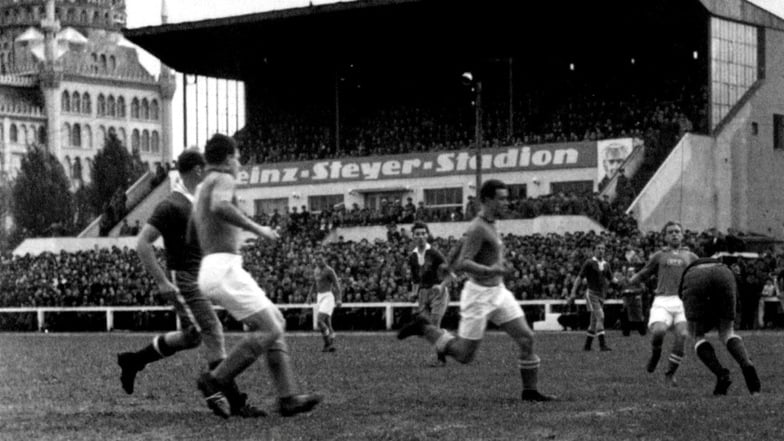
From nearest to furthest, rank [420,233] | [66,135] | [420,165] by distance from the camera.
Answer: [420,233]
[420,165]
[66,135]

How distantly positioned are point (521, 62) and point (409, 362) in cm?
4612

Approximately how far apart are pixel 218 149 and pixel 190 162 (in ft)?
3.06

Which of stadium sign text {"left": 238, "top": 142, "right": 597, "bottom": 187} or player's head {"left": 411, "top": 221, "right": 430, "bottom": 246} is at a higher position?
stadium sign text {"left": 238, "top": 142, "right": 597, "bottom": 187}

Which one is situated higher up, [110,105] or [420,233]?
[110,105]

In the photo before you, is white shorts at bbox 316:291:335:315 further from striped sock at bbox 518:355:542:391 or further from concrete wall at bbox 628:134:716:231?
concrete wall at bbox 628:134:716:231

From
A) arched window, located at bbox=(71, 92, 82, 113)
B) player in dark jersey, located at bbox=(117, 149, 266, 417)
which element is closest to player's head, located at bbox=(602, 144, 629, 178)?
player in dark jersey, located at bbox=(117, 149, 266, 417)

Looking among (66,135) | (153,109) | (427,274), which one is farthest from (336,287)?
(153,109)

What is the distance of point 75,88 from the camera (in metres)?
163

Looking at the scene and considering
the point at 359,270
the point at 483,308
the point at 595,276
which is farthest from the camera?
the point at 359,270

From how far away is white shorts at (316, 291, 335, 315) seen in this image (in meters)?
29.8

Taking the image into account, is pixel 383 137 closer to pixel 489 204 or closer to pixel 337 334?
pixel 337 334

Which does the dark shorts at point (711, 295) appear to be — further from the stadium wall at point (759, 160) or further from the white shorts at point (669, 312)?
the stadium wall at point (759, 160)

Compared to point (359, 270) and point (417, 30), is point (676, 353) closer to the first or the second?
point (359, 270)

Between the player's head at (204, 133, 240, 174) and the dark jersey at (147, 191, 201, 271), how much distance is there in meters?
0.96
